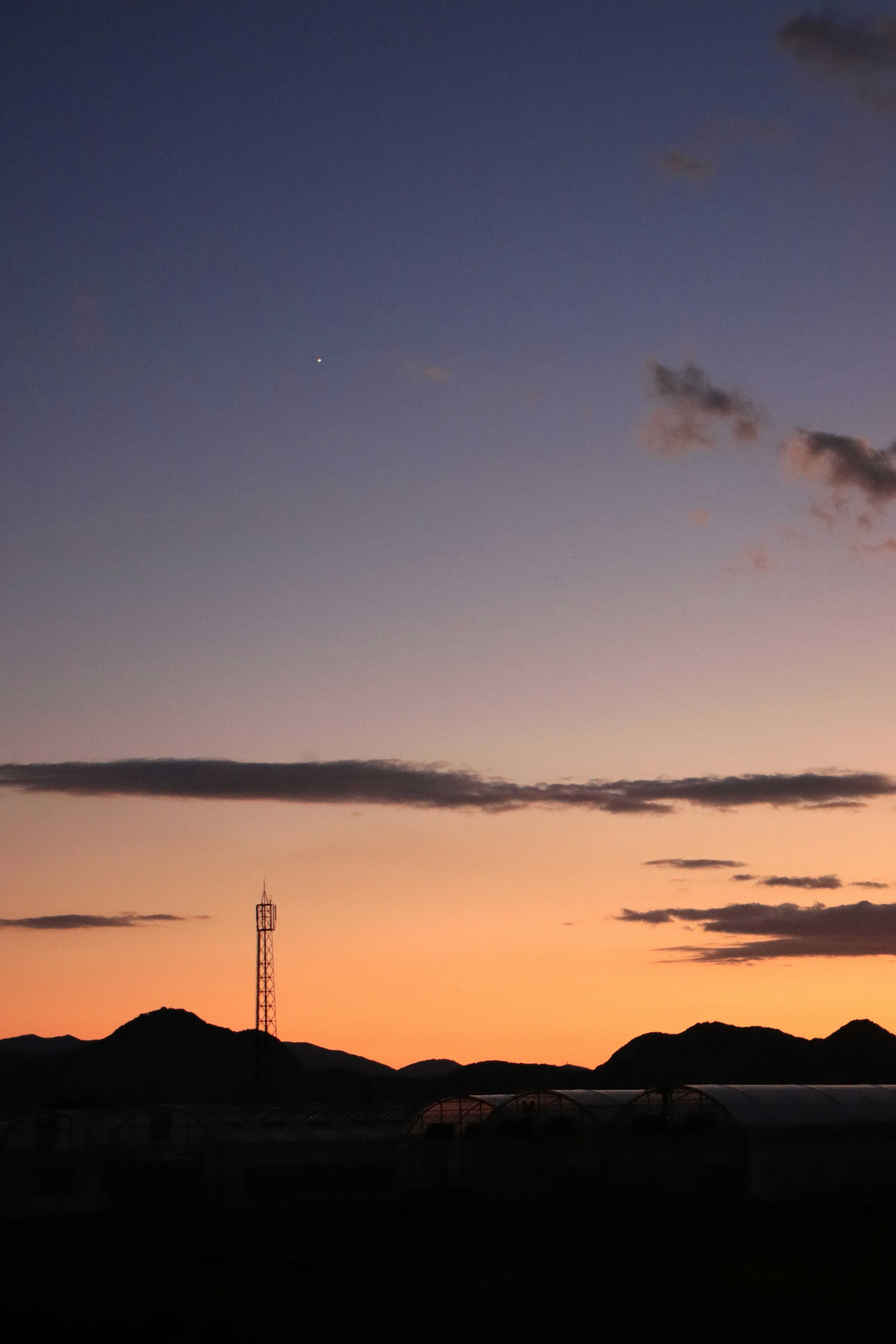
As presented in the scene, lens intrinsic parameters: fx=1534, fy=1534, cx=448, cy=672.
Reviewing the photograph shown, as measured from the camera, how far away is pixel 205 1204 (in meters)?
70.5

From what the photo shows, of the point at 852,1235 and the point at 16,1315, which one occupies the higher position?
the point at 16,1315

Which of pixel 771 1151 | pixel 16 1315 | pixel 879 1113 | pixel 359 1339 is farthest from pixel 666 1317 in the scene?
pixel 879 1113

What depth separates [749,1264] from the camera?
41.2 m

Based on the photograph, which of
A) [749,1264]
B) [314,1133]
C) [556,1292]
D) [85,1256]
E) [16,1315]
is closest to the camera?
[16,1315]

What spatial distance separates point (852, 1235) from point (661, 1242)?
6.86 m

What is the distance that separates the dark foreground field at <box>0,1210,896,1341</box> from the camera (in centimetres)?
3209

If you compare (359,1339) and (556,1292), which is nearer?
(359,1339)

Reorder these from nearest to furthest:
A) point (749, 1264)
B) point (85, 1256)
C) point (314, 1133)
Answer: point (749, 1264)
point (85, 1256)
point (314, 1133)

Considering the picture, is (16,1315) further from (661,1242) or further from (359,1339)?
(661,1242)

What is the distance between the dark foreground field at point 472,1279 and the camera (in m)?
32.1

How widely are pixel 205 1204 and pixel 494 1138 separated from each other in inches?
543

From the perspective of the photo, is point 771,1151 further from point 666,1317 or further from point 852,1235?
point 666,1317

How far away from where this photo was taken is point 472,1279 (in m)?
38.7

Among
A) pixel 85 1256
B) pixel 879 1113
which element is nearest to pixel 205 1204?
pixel 85 1256
